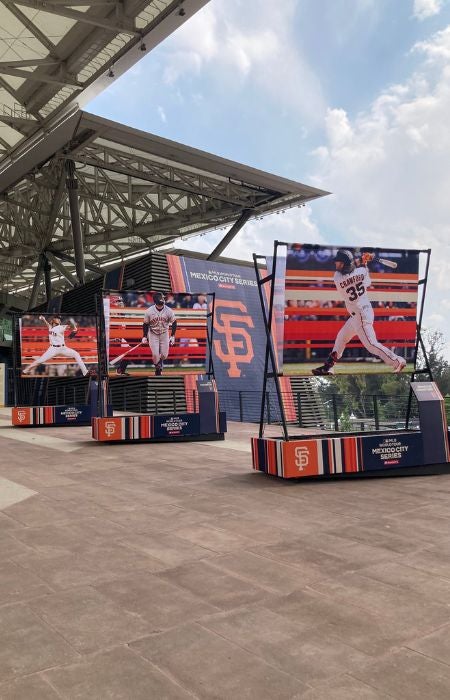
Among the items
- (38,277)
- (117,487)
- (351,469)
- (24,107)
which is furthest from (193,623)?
(38,277)

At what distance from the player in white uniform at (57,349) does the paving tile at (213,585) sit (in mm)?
16053

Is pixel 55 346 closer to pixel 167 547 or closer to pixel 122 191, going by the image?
pixel 167 547

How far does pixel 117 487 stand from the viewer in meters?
8.84

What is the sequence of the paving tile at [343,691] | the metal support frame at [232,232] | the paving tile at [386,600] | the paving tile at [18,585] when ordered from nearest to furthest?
the paving tile at [343,691]
the paving tile at [386,600]
the paving tile at [18,585]
the metal support frame at [232,232]

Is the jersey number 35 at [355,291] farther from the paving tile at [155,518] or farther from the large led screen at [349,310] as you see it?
the paving tile at [155,518]

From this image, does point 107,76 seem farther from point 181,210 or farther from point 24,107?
point 181,210

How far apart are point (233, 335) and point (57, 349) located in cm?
1175

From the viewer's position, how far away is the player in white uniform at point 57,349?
66.5 ft

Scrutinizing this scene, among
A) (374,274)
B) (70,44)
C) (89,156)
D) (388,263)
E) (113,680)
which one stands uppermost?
(89,156)

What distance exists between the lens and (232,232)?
44.8 m

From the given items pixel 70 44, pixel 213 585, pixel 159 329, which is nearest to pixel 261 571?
pixel 213 585

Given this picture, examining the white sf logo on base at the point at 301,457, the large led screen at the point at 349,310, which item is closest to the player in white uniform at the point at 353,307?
the large led screen at the point at 349,310

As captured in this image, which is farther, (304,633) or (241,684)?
(304,633)

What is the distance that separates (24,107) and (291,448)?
25742 millimetres
